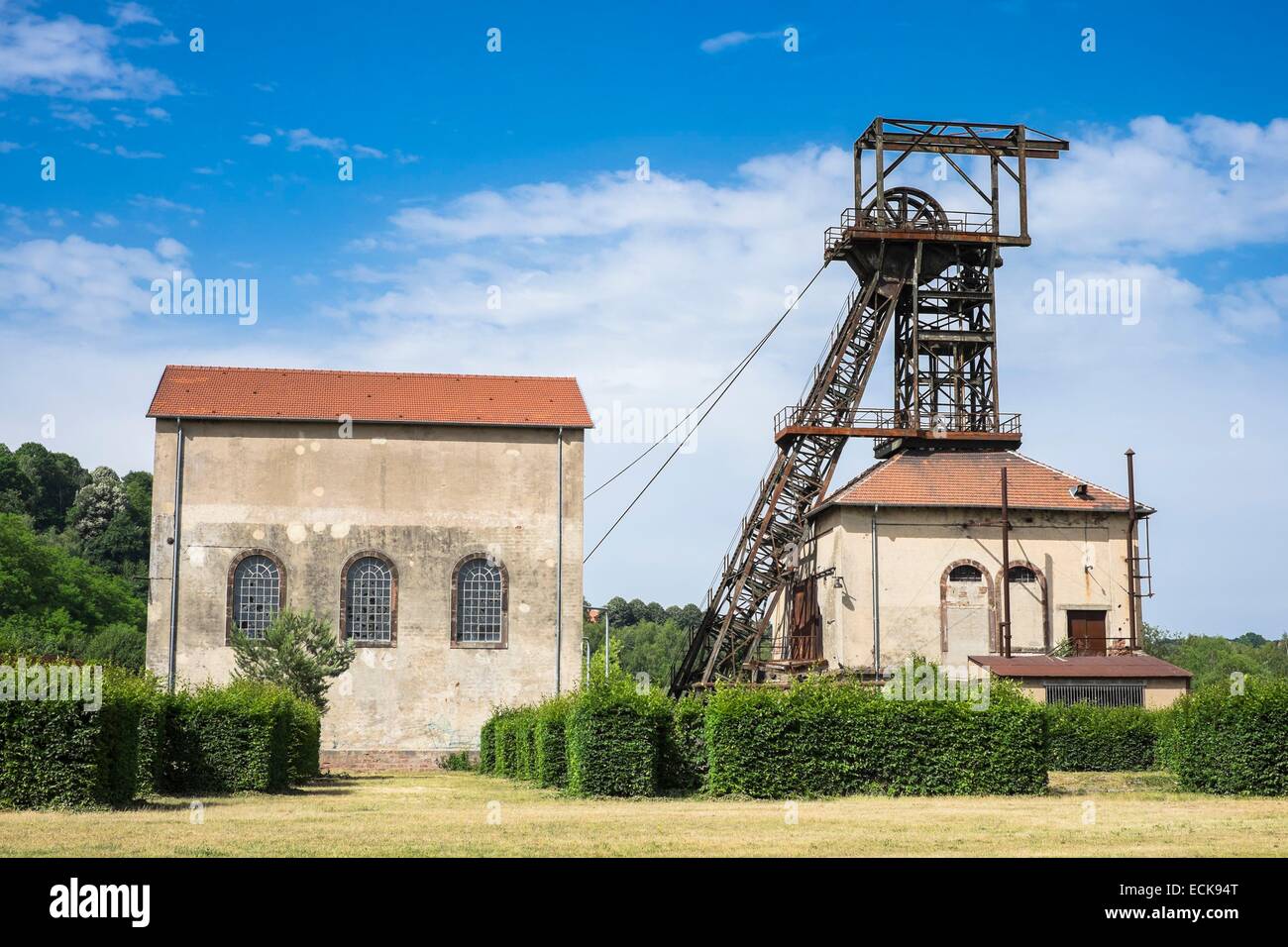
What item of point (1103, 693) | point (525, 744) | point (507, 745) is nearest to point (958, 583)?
point (1103, 693)

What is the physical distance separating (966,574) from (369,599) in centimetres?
2031

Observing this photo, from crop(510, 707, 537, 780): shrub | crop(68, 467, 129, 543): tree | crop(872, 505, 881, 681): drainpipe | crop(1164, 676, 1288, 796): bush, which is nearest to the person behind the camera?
crop(1164, 676, 1288, 796): bush

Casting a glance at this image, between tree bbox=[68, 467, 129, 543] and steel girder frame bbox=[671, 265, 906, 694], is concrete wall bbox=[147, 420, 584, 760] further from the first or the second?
tree bbox=[68, 467, 129, 543]

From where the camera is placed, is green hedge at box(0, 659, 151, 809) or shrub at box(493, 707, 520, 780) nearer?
green hedge at box(0, 659, 151, 809)

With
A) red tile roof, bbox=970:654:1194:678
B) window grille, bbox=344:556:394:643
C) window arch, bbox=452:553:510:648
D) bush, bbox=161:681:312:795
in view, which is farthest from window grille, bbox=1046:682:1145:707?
bush, bbox=161:681:312:795

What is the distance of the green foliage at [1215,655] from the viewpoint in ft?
323

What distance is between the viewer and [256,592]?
4669cm

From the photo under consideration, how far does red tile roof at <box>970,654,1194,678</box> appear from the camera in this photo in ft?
135

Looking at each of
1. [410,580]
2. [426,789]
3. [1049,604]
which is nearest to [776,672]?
[1049,604]

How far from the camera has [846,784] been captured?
24984 millimetres

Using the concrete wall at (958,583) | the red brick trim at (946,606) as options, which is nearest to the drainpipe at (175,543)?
the concrete wall at (958,583)

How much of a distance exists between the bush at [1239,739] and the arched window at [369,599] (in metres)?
28.2

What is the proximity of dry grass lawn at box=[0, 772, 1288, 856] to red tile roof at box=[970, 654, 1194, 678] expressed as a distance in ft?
46.9
